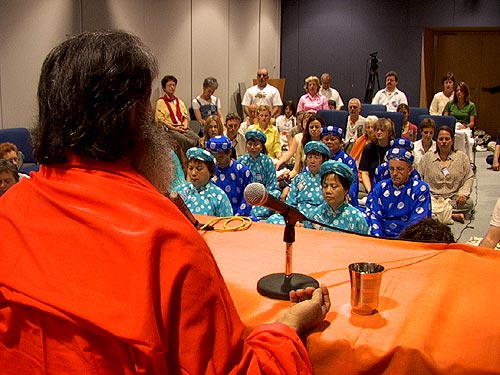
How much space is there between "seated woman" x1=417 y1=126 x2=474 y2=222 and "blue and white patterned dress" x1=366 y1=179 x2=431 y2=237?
135 centimetres

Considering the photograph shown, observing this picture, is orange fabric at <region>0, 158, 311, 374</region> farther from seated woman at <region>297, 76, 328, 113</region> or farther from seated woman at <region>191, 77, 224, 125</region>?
seated woman at <region>297, 76, 328, 113</region>

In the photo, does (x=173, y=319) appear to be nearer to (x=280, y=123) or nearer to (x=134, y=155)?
(x=134, y=155)

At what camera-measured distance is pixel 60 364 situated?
2.88 feet

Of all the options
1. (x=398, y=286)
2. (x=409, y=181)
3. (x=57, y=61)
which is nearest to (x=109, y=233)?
(x=57, y=61)

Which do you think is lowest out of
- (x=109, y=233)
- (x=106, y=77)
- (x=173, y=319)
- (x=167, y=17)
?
(x=173, y=319)

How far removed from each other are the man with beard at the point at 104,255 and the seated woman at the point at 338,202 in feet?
6.85

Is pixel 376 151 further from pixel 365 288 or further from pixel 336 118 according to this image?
pixel 365 288

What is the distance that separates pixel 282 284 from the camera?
4.92 feet

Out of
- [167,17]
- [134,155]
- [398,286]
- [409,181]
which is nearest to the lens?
[134,155]

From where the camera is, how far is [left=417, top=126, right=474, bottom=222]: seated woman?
16.5ft

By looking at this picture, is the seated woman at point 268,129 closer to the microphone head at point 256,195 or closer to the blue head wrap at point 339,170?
the blue head wrap at point 339,170

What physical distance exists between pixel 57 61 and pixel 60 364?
1.52 feet

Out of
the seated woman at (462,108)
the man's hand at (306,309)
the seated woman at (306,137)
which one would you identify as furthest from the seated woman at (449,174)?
the man's hand at (306,309)

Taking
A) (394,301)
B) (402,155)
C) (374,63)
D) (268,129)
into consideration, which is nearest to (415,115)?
(268,129)
